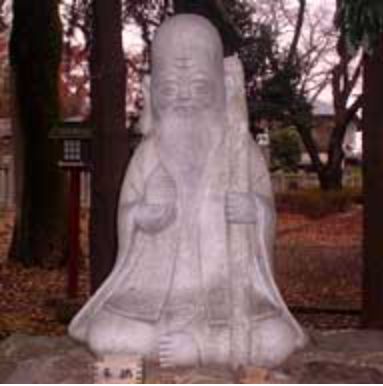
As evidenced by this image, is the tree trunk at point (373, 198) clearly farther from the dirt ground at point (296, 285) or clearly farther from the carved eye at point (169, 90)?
the carved eye at point (169, 90)

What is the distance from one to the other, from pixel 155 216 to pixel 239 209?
1.38 feet

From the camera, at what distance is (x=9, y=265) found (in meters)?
12.9

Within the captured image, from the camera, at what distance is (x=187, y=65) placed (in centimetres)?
461

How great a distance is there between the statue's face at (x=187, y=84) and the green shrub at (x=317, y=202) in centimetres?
1545

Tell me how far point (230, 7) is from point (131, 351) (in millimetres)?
9324

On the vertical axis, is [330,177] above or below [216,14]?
below

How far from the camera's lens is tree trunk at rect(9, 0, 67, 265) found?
42.0 ft

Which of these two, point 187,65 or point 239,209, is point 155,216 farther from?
point 187,65

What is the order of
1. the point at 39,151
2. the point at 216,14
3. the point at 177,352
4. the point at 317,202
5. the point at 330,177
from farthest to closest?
the point at 330,177 → the point at 317,202 → the point at 39,151 → the point at 216,14 → the point at 177,352

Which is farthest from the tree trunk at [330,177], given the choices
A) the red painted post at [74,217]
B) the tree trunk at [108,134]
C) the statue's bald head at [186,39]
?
the statue's bald head at [186,39]

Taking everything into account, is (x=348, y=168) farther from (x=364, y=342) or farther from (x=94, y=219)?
(x=364, y=342)

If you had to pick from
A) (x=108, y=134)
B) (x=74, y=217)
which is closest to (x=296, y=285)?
(x=74, y=217)

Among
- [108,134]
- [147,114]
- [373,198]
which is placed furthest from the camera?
[108,134]

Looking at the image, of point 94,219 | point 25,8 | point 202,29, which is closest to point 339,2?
point 202,29
